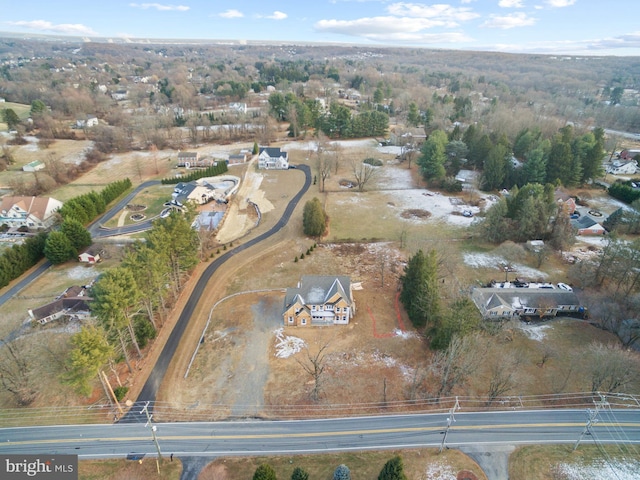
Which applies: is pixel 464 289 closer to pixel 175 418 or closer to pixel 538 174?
pixel 175 418

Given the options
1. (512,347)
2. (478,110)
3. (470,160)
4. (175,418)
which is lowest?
(175,418)

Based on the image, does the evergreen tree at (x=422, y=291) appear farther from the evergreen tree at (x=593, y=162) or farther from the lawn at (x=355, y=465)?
the evergreen tree at (x=593, y=162)

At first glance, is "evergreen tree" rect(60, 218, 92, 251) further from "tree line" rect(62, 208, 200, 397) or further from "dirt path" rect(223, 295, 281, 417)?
"dirt path" rect(223, 295, 281, 417)

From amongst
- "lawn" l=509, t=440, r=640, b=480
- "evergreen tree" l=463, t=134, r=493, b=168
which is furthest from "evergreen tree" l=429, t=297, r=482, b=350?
"evergreen tree" l=463, t=134, r=493, b=168

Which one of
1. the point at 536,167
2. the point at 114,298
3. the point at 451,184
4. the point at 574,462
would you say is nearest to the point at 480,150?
the point at 536,167

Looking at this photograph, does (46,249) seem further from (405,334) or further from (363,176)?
(363,176)

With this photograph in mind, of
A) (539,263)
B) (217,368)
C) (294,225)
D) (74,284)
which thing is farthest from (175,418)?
(539,263)
